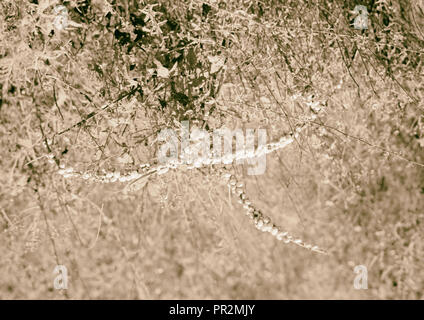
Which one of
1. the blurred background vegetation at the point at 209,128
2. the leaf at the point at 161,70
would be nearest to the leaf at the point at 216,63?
the blurred background vegetation at the point at 209,128

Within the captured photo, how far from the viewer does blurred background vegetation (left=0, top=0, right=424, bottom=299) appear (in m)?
1.16

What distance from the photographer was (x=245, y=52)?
1.16 meters

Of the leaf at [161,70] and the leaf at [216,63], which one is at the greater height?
the leaf at [216,63]

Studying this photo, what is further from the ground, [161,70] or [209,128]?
[161,70]

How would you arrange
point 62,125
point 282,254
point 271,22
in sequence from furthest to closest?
point 282,254 → point 62,125 → point 271,22

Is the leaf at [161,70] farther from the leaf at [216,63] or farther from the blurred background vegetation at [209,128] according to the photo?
the leaf at [216,63]

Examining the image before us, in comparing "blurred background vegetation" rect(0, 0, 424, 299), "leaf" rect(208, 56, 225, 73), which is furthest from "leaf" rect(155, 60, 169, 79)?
"leaf" rect(208, 56, 225, 73)

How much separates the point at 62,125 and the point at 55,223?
1.36 feet

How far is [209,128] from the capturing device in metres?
1.18

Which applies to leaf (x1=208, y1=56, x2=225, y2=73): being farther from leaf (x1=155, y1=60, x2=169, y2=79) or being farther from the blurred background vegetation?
leaf (x1=155, y1=60, x2=169, y2=79)

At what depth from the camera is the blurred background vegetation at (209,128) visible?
1.16 m

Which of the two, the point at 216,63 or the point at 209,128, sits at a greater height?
the point at 216,63

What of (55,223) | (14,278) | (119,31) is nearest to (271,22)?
(119,31)
